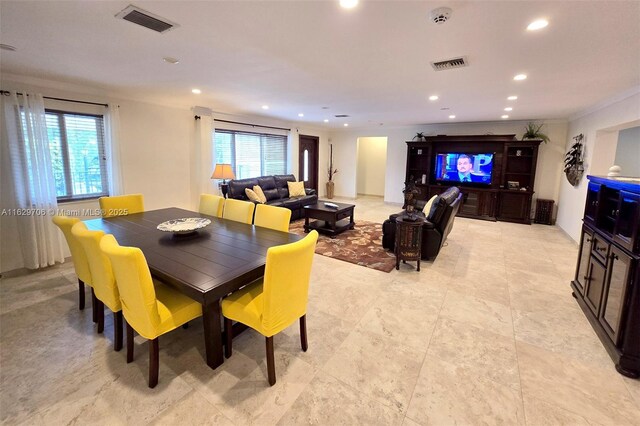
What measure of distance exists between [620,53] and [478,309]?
2.58m

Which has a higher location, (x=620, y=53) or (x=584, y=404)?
(x=620, y=53)

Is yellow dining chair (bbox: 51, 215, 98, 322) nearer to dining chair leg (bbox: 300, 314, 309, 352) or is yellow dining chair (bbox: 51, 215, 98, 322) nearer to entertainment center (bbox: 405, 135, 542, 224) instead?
dining chair leg (bbox: 300, 314, 309, 352)

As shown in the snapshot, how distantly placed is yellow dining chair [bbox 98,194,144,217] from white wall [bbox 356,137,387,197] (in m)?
7.66

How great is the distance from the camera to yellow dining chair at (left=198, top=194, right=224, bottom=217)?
3.52 metres

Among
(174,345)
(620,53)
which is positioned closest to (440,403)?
(174,345)

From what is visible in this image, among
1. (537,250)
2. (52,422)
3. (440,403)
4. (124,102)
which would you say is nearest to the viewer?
(52,422)

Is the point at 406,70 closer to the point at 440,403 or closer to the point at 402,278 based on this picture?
the point at 402,278

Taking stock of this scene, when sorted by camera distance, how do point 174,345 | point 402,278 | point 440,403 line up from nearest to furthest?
point 440,403 < point 174,345 < point 402,278

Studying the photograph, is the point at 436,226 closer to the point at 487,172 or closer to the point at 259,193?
the point at 259,193

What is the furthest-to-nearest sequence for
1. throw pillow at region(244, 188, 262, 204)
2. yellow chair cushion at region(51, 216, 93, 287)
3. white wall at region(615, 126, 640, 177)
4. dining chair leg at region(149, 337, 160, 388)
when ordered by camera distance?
1. throw pillow at region(244, 188, 262, 204)
2. white wall at region(615, 126, 640, 177)
3. yellow chair cushion at region(51, 216, 93, 287)
4. dining chair leg at region(149, 337, 160, 388)

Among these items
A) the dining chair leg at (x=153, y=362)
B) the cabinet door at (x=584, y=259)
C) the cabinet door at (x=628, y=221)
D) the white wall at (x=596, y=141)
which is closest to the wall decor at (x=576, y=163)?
the white wall at (x=596, y=141)

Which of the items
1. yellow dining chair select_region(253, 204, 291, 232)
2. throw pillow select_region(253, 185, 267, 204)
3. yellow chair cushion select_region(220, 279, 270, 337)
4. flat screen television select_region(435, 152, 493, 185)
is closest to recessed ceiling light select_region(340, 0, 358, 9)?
yellow dining chair select_region(253, 204, 291, 232)

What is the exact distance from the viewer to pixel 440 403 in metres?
1.73

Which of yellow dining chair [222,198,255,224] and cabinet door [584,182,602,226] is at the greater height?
cabinet door [584,182,602,226]
